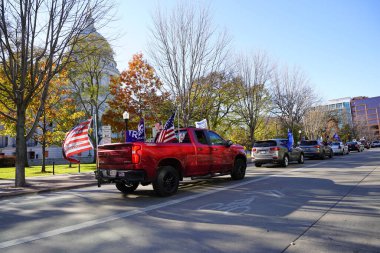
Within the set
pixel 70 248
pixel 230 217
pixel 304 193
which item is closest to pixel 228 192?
pixel 304 193

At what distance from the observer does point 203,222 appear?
18.2 feet

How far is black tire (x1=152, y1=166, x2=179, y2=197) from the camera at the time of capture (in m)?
8.14

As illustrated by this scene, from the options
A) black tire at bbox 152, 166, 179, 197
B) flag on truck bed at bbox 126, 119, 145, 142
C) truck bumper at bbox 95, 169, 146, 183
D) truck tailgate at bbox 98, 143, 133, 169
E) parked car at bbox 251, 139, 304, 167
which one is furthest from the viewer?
flag on truck bed at bbox 126, 119, 145, 142

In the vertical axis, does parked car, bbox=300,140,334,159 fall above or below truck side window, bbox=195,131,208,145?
below

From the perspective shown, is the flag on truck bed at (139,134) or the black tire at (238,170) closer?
the black tire at (238,170)

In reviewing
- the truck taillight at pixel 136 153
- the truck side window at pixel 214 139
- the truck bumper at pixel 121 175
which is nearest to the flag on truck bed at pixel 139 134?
the truck side window at pixel 214 139

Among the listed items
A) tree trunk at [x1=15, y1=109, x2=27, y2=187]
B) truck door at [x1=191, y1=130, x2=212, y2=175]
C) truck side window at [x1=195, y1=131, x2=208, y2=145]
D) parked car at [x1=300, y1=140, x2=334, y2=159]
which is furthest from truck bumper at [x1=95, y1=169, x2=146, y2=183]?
parked car at [x1=300, y1=140, x2=334, y2=159]

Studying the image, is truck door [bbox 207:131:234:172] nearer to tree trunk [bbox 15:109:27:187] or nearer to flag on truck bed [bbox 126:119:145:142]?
tree trunk [bbox 15:109:27:187]

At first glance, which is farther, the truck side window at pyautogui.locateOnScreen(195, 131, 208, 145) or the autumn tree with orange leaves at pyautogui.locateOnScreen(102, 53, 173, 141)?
the autumn tree with orange leaves at pyautogui.locateOnScreen(102, 53, 173, 141)

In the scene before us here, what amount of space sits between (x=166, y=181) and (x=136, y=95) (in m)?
19.5

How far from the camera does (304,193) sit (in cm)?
834

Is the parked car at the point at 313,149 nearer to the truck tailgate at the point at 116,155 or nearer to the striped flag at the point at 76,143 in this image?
the striped flag at the point at 76,143

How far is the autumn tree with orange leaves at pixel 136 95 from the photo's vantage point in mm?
26438

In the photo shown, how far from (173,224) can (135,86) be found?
73.2ft
